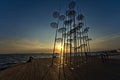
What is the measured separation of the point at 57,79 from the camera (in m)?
14.7

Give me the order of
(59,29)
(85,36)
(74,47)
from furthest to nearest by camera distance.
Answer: (85,36) → (74,47) → (59,29)

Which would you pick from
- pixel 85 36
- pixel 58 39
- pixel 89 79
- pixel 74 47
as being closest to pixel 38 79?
pixel 89 79

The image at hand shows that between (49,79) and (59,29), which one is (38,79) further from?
(59,29)

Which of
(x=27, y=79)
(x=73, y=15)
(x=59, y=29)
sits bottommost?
(x=27, y=79)

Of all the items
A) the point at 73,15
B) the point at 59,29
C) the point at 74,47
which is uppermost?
the point at 73,15

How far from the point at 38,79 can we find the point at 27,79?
111cm

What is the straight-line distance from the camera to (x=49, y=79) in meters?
14.5

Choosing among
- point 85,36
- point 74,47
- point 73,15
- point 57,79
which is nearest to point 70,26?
point 73,15

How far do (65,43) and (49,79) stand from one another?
1620cm

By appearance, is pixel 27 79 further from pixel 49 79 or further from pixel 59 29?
pixel 59 29

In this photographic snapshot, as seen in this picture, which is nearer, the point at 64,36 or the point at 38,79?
the point at 38,79

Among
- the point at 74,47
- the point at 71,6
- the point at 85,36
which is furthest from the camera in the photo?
the point at 85,36

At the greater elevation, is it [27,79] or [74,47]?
[74,47]

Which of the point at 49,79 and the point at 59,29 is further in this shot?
the point at 59,29
